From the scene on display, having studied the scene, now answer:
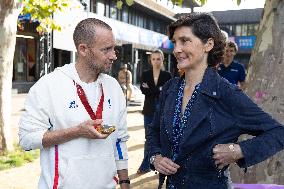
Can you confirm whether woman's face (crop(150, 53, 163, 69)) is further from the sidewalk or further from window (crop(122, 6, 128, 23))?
window (crop(122, 6, 128, 23))

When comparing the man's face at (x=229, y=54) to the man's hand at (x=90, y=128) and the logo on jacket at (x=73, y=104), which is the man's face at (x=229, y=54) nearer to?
the logo on jacket at (x=73, y=104)

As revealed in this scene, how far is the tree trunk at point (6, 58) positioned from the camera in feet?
24.9

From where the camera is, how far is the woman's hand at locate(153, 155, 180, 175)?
2301mm

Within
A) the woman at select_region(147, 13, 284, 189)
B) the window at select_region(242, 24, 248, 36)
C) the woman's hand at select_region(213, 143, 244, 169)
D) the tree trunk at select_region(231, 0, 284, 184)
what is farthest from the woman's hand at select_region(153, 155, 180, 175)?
the window at select_region(242, 24, 248, 36)

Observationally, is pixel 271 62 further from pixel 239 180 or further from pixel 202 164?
pixel 202 164

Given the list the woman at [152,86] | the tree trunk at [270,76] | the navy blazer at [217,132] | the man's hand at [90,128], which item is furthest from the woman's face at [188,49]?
the woman at [152,86]

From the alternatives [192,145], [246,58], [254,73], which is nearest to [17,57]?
[254,73]

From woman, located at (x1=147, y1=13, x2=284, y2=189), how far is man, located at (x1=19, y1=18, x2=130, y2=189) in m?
0.41

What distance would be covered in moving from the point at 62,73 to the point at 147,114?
4.34 m

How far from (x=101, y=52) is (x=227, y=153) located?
3.61 ft

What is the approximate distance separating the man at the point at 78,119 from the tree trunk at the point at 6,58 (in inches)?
214

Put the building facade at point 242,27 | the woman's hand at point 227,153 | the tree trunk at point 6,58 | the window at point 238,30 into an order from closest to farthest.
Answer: the woman's hand at point 227,153
the tree trunk at point 6,58
the building facade at point 242,27
the window at point 238,30

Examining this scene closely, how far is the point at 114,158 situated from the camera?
2.80 meters

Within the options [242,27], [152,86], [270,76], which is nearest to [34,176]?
[152,86]
